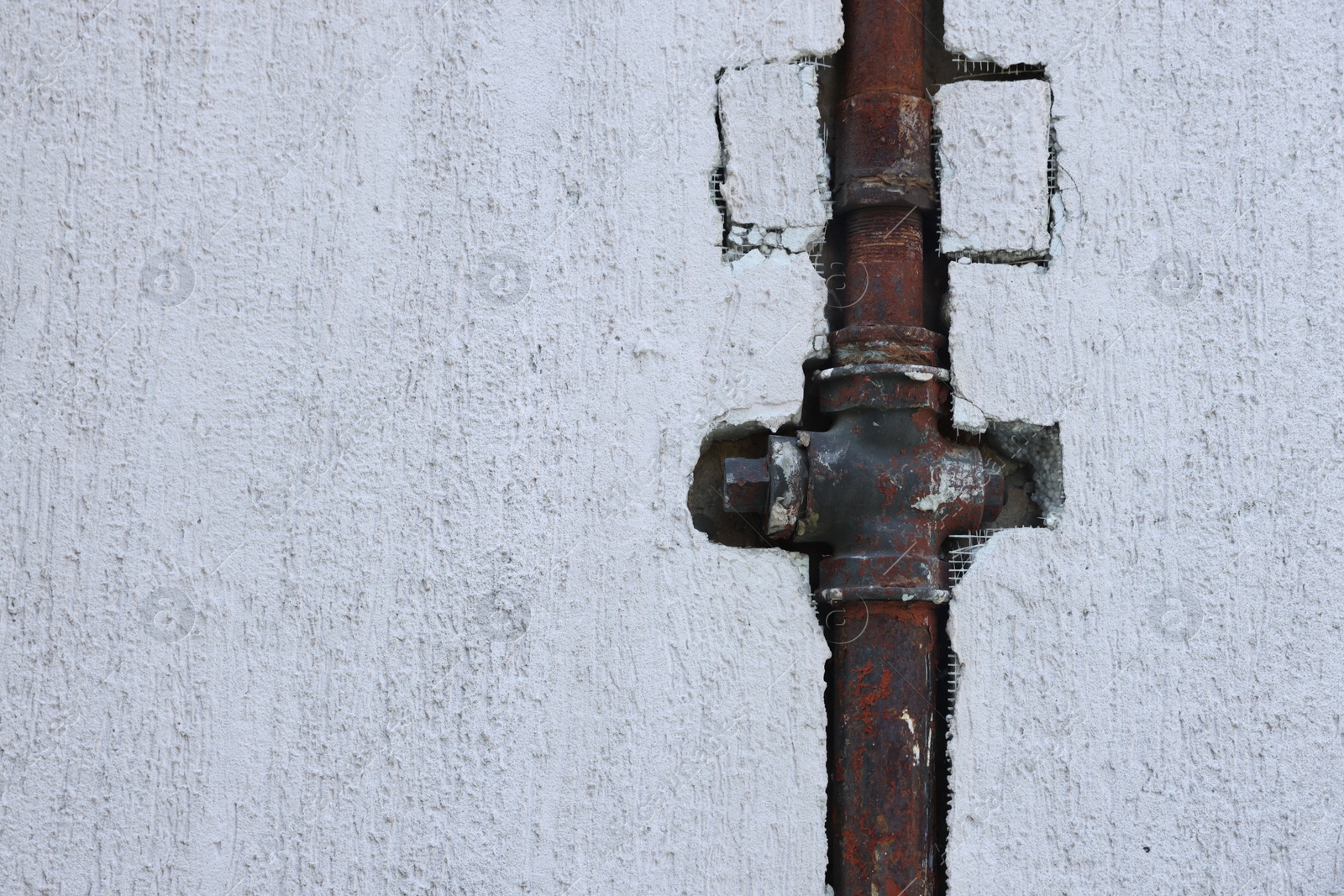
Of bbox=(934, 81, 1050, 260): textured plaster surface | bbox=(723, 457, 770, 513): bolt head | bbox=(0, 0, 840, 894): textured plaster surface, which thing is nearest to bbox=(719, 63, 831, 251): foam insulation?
bbox=(0, 0, 840, 894): textured plaster surface

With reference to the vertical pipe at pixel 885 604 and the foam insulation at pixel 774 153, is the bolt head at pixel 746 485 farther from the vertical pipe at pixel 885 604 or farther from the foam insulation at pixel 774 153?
the foam insulation at pixel 774 153

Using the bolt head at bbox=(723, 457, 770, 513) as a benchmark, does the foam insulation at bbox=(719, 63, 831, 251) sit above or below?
above

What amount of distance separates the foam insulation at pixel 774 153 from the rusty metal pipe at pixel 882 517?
0.27 ft

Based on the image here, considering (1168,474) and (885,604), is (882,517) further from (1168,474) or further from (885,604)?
(1168,474)

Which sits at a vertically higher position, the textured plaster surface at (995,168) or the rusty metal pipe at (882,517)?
the textured plaster surface at (995,168)

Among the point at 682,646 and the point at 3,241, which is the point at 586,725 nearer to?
the point at 682,646

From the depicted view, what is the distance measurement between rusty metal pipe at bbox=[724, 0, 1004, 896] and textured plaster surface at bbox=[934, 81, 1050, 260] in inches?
3.6

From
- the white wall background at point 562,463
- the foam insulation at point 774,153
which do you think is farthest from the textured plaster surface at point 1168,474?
the foam insulation at point 774,153

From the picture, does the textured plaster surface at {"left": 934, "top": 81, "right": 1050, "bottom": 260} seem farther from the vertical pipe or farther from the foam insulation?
the foam insulation

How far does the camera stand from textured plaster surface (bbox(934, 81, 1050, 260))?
5.01ft

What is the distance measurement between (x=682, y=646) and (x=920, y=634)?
37 cm

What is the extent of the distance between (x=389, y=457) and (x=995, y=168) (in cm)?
110

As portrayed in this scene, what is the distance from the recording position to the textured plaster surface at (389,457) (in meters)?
1.41

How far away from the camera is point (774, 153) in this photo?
153cm
